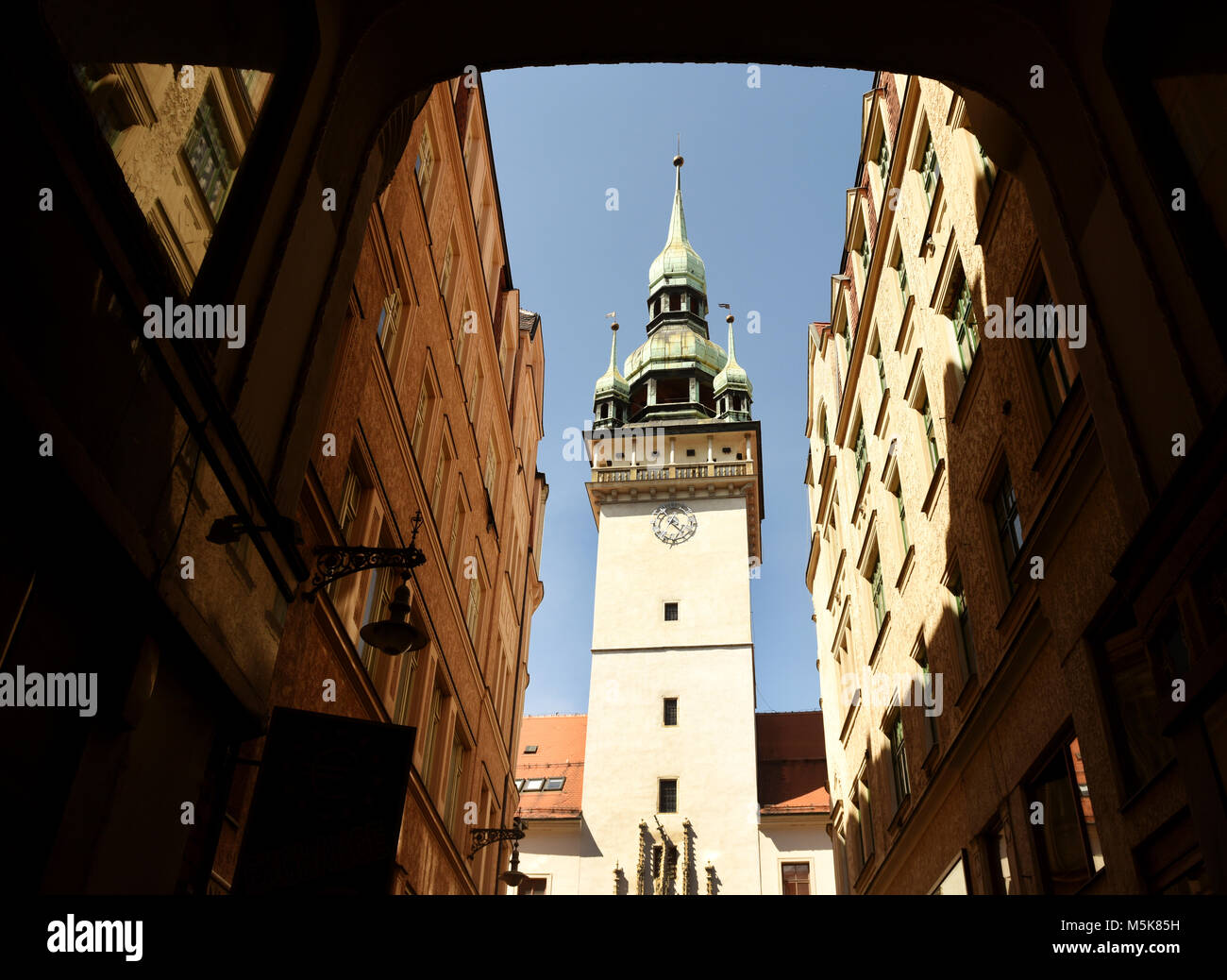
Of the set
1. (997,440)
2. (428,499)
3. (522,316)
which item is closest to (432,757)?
(428,499)

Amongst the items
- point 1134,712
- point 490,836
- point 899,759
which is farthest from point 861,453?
point 1134,712

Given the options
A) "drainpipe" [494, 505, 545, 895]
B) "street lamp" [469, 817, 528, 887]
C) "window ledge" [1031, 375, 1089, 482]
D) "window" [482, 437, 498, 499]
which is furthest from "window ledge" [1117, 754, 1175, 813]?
"drainpipe" [494, 505, 545, 895]

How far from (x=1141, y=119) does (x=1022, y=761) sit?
25.1 feet

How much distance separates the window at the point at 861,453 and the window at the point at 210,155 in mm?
18674

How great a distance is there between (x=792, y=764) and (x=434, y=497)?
34836 mm

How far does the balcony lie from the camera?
56.6 metres

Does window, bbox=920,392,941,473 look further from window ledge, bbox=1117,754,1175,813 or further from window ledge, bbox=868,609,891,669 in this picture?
window ledge, bbox=1117,754,1175,813

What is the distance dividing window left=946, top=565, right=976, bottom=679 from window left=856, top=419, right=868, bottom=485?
7823 mm

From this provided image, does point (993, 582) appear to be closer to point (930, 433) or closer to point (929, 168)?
point (930, 433)

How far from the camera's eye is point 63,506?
504cm

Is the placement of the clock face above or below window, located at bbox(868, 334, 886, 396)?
above

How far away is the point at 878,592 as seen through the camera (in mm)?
23703

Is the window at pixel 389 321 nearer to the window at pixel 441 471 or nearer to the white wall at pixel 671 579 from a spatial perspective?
the window at pixel 441 471

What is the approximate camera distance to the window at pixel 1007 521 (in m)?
13.6
